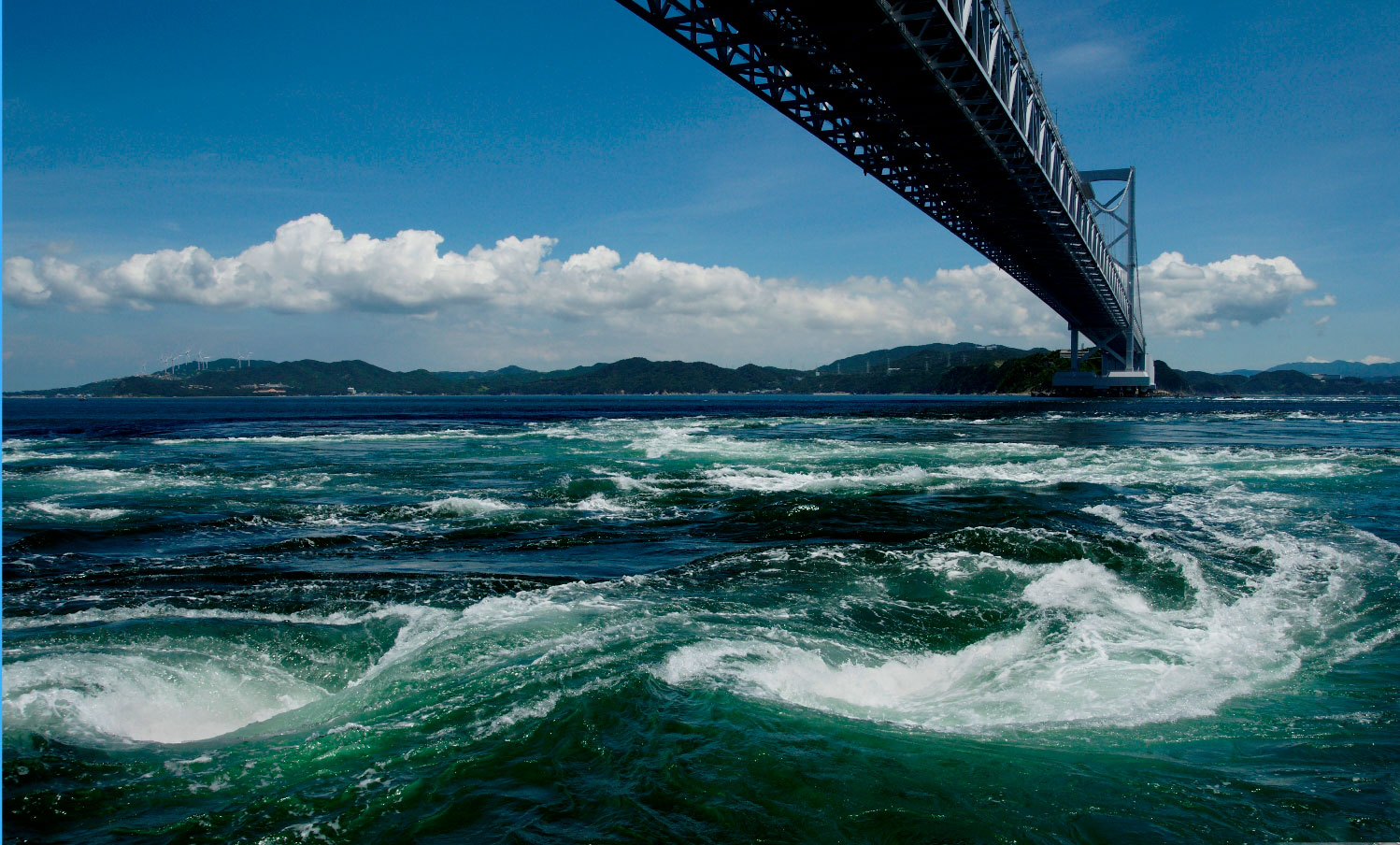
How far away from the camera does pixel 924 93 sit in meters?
20.8

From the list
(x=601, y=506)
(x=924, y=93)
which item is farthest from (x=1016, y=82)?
(x=601, y=506)

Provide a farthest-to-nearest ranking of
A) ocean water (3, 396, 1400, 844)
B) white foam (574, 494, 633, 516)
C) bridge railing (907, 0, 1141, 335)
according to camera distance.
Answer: bridge railing (907, 0, 1141, 335) → white foam (574, 494, 633, 516) → ocean water (3, 396, 1400, 844)

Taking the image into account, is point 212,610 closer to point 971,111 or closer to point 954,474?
point 954,474

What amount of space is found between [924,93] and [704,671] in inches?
775

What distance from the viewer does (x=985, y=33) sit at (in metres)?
20.7

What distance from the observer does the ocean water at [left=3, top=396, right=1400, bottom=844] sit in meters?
3.76

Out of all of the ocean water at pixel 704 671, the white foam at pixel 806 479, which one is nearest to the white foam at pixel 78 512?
the ocean water at pixel 704 671

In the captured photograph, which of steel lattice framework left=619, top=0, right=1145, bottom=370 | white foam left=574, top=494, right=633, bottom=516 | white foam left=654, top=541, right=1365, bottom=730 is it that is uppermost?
steel lattice framework left=619, top=0, right=1145, bottom=370

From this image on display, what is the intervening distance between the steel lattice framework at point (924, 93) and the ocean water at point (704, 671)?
10.9m

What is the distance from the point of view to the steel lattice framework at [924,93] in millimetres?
16891

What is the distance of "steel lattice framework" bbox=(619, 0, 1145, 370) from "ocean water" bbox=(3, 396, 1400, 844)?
35.7ft

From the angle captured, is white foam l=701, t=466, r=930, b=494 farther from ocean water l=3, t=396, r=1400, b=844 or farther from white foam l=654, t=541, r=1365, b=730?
white foam l=654, t=541, r=1365, b=730

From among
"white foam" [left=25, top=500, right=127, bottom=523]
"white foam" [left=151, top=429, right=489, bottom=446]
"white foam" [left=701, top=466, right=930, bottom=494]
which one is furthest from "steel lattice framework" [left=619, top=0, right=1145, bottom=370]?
"white foam" [left=151, top=429, right=489, bottom=446]

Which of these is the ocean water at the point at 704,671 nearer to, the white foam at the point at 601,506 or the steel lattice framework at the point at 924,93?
the white foam at the point at 601,506
